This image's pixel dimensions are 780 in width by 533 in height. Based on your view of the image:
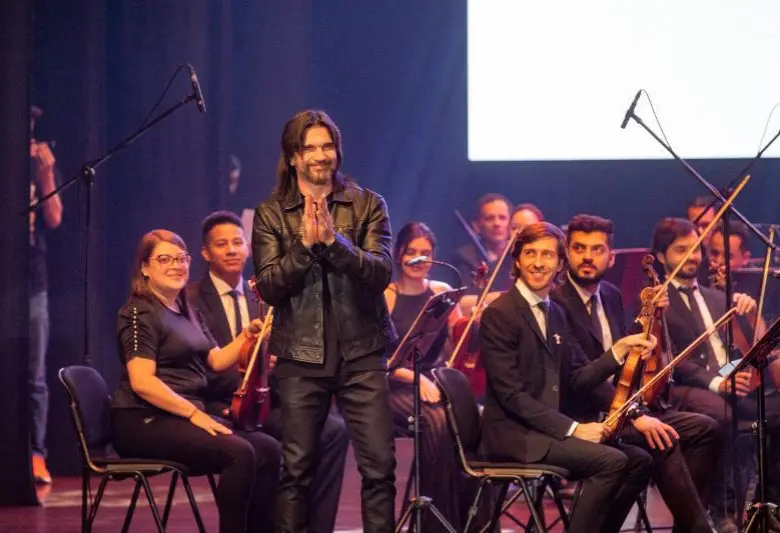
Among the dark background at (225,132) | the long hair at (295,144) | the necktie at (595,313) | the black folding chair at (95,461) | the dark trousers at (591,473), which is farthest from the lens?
the dark background at (225,132)

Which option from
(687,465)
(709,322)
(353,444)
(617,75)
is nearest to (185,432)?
(353,444)

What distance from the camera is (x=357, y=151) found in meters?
7.63

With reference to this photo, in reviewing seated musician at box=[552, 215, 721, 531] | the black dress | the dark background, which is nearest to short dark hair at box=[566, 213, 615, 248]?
seated musician at box=[552, 215, 721, 531]

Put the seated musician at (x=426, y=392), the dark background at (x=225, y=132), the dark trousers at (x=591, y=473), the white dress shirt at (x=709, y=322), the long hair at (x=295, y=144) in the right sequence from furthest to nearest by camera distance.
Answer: the dark background at (x=225, y=132) → the white dress shirt at (x=709, y=322) → the seated musician at (x=426, y=392) → the dark trousers at (x=591, y=473) → the long hair at (x=295, y=144)

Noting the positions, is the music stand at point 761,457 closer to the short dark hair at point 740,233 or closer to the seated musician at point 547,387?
the seated musician at point 547,387

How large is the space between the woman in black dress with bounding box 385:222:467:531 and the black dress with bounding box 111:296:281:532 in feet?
2.01

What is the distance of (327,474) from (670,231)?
6.05 ft

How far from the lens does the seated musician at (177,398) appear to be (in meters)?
4.16

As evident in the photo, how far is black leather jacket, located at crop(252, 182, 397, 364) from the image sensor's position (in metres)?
3.62

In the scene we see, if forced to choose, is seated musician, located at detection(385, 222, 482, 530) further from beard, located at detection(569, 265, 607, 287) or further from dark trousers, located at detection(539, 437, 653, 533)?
beard, located at detection(569, 265, 607, 287)

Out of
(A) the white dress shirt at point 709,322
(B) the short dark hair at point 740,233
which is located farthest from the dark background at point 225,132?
(A) the white dress shirt at point 709,322

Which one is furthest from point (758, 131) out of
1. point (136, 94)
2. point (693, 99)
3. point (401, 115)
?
point (136, 94)

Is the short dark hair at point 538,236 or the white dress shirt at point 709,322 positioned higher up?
the short dark hair at point 538,236

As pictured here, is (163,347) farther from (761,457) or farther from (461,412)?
(761,457)
